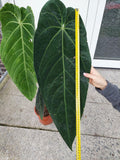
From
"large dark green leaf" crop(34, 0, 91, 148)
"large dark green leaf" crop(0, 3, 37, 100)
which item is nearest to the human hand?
"large dark green leaf" crop(34, 0, 91, 148)

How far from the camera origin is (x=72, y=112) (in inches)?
17.3

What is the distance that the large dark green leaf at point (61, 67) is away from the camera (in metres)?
0.43

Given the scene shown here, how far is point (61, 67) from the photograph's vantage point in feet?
1.44

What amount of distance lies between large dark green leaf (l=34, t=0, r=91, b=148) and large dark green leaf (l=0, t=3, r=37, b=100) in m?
0.14

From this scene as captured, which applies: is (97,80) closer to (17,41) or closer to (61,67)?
(61,67)

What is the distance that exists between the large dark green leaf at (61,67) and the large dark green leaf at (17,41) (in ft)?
0.47

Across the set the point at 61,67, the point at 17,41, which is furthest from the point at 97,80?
the point at 17,41

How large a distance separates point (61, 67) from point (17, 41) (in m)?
0.23

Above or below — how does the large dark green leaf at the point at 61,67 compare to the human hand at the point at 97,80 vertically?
above

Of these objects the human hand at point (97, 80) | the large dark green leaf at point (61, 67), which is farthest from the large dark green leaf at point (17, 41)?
the human hand at point (97, 80)

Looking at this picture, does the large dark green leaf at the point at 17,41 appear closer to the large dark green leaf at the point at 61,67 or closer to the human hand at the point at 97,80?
the large dark green leaf at the point at 61,67

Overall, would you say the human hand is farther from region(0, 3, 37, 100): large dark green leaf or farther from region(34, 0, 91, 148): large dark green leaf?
region(0, 3, 37, 100): large dark green leaf

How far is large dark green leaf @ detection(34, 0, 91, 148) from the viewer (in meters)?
0.43

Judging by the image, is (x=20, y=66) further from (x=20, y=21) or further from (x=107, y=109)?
(x=107, y=109)
